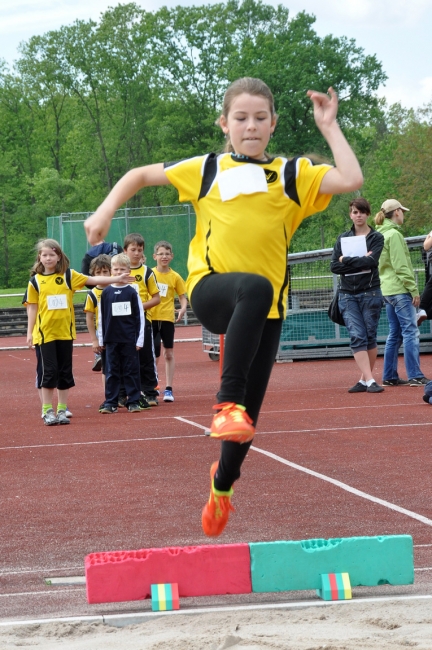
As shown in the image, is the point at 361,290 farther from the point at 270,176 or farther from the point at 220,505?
the point at 220,505

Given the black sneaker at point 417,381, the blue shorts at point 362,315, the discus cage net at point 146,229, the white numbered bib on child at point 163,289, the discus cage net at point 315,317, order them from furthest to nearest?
1. the discus cage net at point 146,229
2. the discus cage net at point 315,317
3. the black sneaker at point 417,381
4. the white numbered bib on child at point 163,289
5. the blue shorts at point 362,315

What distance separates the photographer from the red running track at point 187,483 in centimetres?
545

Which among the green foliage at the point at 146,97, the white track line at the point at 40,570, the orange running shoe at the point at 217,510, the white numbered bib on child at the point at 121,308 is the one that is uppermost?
the green foliage at the point at 146,97

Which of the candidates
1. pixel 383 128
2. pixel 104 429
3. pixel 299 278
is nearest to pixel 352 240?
pixel 104 429

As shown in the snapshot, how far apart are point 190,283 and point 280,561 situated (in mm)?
1411

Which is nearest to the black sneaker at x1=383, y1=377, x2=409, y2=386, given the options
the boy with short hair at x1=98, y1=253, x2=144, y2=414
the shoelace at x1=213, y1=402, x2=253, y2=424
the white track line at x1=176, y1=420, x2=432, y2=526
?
the boy with short hair at x1=98, y1=253, x2=144, y2=414

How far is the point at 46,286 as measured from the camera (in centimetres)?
1106

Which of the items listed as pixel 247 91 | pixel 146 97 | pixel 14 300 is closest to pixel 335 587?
pixel 247 91

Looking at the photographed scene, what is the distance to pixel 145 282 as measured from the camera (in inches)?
483

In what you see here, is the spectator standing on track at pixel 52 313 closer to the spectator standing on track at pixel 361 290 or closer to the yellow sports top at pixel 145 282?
the yellow sports top at pixel 145 282

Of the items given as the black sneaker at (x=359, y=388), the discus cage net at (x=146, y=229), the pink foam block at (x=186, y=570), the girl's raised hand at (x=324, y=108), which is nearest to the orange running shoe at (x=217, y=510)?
the pink foam block at (x=186, y=570)

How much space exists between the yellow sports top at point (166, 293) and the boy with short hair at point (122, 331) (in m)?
1.04

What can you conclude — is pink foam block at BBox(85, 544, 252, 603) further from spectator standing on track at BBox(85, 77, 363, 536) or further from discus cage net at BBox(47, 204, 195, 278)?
discus cage net at BBox(47, 204, 195, 278)

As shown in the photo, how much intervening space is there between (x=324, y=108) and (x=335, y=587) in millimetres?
2270
